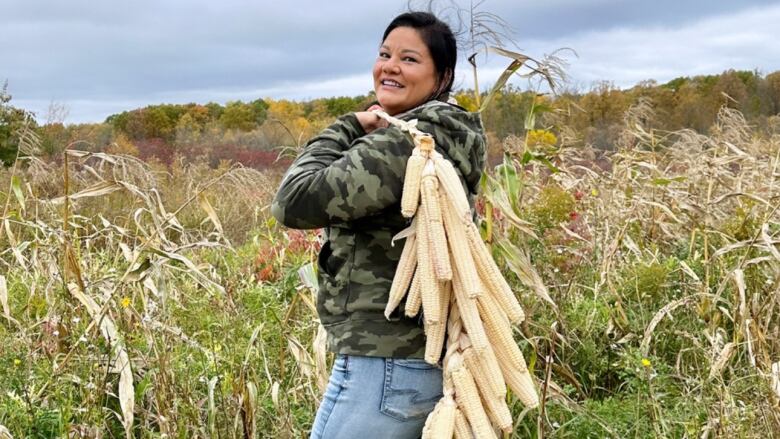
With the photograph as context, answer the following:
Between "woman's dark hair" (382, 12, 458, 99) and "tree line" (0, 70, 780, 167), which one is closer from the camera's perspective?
"woman's dark hair" (382, 12, 458, 99)

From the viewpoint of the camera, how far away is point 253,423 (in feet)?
10.0

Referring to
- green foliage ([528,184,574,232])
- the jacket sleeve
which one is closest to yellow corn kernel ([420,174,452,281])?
the jacket sleeve

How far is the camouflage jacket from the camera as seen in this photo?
189 cm

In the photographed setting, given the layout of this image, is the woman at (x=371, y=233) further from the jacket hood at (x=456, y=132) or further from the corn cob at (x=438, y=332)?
the corn cob at (x=438, y=332)

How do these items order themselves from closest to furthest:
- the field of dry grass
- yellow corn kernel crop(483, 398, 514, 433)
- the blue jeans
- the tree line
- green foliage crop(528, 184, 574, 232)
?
yellow corn kernel crop(483, 398, 514, 433)
the blue jeans
the field of dry grass
green foliage crop(528, 184, 574, 232)
the tree line

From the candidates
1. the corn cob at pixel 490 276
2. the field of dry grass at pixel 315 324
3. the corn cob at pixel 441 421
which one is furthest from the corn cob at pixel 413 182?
the field of dry grass at pixel 315 324

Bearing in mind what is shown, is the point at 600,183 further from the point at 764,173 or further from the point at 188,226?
the point at 188,226

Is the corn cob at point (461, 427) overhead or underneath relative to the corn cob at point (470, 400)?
underneath

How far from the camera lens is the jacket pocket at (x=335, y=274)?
6.57ft

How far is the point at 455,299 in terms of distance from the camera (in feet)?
6.26

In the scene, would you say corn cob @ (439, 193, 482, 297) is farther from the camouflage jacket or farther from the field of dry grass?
the field of dry grass

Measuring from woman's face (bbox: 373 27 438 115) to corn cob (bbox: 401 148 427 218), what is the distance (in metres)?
0.35

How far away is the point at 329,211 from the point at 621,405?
2.22 meters

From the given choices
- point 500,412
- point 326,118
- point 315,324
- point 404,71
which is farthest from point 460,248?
point 326,118
